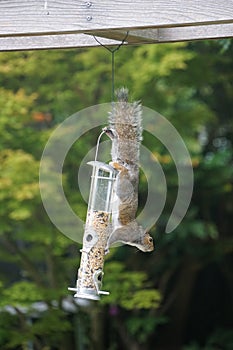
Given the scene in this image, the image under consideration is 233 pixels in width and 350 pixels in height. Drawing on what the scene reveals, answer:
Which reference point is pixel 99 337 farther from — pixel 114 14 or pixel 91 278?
pixel 114 14

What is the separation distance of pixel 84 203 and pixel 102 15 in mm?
3184

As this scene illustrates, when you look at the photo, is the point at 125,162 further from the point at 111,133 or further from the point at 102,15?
the point at 102,15

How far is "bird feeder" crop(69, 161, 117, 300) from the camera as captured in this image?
2.27 m

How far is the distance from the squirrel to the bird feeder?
6 centimetres

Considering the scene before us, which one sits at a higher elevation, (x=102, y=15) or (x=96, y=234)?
(x=102, y=15)

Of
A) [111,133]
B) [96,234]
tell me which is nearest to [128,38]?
[111,133]

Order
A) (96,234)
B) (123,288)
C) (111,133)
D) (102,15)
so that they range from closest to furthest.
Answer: (102,15) → (111,133) → (96,234) → (123,288)

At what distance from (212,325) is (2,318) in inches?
110

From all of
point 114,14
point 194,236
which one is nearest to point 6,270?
point 194,236

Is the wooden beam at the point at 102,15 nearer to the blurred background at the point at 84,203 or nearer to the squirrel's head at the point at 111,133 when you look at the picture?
the squirrel's head at the point at 111,133

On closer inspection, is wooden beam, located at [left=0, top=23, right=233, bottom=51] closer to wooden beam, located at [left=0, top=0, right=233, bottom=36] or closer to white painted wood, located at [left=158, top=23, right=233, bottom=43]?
white painted wood, located at [left=158, top=23, right=233, bottom=43]

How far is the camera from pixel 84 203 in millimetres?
5141

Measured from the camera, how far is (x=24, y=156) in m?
4.91

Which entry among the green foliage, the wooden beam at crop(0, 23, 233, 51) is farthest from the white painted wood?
the green foliage
